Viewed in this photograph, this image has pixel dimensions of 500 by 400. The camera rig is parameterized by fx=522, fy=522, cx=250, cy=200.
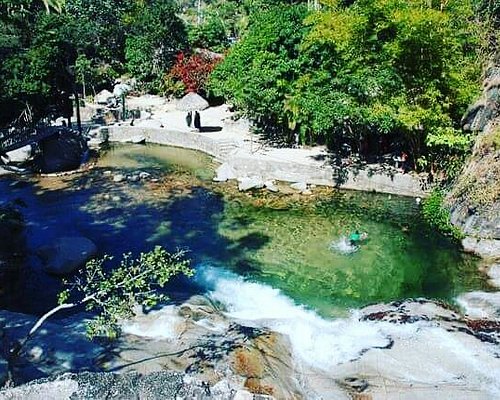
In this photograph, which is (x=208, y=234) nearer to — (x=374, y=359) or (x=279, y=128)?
(x=374, y=359)

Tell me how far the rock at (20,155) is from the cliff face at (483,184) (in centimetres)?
2304

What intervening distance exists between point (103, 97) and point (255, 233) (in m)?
25.6

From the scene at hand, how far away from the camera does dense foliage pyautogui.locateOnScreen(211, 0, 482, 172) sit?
21891 mm

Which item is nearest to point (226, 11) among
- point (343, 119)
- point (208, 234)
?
point (343, 119)

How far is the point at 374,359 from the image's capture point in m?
12.6

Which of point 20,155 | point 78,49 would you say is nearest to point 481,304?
point 20,155

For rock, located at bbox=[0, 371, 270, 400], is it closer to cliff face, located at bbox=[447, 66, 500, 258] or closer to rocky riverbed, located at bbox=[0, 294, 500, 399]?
rocky riverbed, located at bbox=[0, 294, 500, 399]

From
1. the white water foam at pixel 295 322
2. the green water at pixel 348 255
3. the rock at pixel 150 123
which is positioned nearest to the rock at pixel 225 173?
the green water at pixel 348 255

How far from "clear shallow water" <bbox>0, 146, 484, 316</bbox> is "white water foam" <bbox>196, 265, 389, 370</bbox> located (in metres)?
0.55

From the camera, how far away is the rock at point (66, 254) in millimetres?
18250

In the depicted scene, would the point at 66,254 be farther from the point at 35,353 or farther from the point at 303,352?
the point at 303,352

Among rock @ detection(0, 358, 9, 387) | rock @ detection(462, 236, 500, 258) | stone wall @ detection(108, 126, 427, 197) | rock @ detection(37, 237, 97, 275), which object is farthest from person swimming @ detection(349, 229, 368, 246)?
rock @ detection(0, 358, 9, 387)

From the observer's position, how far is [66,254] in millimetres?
18578

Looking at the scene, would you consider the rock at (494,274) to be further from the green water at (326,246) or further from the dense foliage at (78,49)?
the dense foliage at (78,49)
